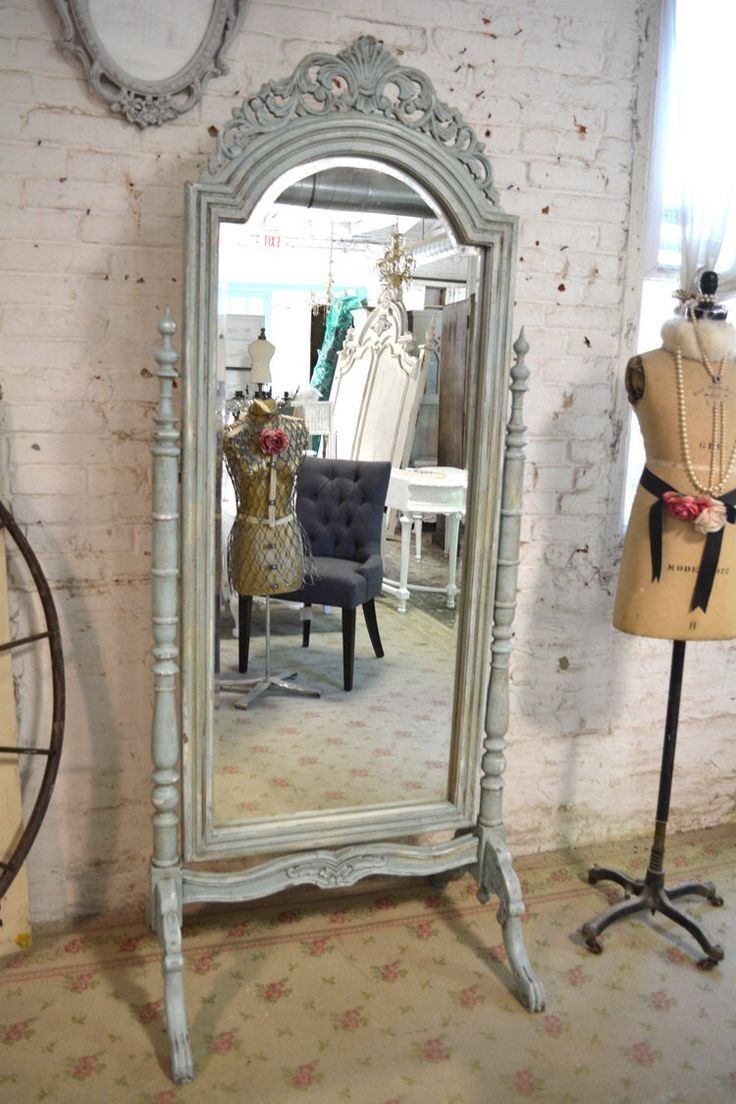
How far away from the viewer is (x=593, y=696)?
2402 millimetres

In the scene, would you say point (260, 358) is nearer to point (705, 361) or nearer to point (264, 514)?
point (264, 514)

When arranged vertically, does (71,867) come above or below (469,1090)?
above

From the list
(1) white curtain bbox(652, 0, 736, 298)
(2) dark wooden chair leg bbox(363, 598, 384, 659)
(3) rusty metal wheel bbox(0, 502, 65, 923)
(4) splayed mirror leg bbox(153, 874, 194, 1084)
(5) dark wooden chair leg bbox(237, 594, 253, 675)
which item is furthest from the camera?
(1) white curtain bbox(652, 0, 736, 298)

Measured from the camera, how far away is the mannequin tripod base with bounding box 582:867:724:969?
2047mm

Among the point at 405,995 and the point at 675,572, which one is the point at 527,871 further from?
the point at 675,572

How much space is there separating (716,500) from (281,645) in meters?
1.00

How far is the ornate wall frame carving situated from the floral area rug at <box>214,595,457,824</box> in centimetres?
105

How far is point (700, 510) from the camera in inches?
74.4

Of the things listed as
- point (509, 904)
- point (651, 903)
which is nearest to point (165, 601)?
point (509, 904)

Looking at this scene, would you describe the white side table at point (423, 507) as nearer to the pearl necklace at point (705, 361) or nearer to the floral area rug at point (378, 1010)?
the pearl necklace at point (705, 361)

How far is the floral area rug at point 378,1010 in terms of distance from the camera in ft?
5.41

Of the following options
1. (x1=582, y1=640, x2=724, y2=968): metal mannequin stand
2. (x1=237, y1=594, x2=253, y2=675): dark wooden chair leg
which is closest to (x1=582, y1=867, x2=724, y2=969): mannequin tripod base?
(x1=582, y1=640, x2=724, y2=968): metal mannequin stand

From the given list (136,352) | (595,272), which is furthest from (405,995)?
(595,272)

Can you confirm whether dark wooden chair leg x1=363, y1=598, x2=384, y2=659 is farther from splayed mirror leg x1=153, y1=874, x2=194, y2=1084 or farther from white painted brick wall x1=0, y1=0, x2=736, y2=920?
splayed mirror leg x1=153, y1=874, x2=194, y2=1084
